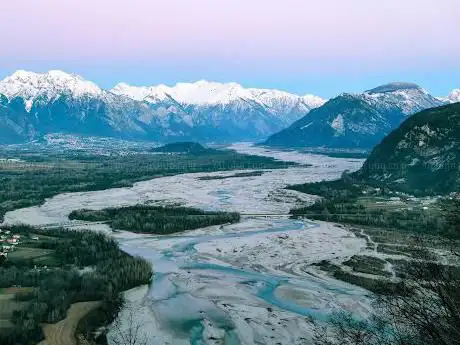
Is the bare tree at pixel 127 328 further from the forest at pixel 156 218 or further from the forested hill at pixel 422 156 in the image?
the forested hill at pixel 422 156

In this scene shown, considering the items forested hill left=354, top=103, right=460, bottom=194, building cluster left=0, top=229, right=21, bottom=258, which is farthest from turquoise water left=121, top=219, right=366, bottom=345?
forested hill left=354, top=103, right=460, bottom=194

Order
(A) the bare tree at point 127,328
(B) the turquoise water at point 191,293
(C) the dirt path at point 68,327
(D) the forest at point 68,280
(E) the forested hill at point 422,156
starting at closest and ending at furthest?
(A) the bare tree at point 127,328 < (C) the dirt path at point 68,327 < (D) the forest at point 68,280 < (B) the turquoise water at point 191,293 < (E) the forested hill at point 422,156

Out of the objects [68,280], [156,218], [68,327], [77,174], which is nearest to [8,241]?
[68,280]

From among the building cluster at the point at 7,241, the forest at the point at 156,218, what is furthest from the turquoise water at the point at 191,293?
the building cluster at the point at 7,241

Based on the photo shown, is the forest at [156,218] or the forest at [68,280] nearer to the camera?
the forest at [68,280]

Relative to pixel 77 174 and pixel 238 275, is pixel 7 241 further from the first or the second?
pixel 77 174

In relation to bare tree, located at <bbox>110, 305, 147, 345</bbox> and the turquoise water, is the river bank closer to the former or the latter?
the turquoise water

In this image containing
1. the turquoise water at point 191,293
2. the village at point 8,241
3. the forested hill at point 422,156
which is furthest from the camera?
the forested hill at point 422,156
